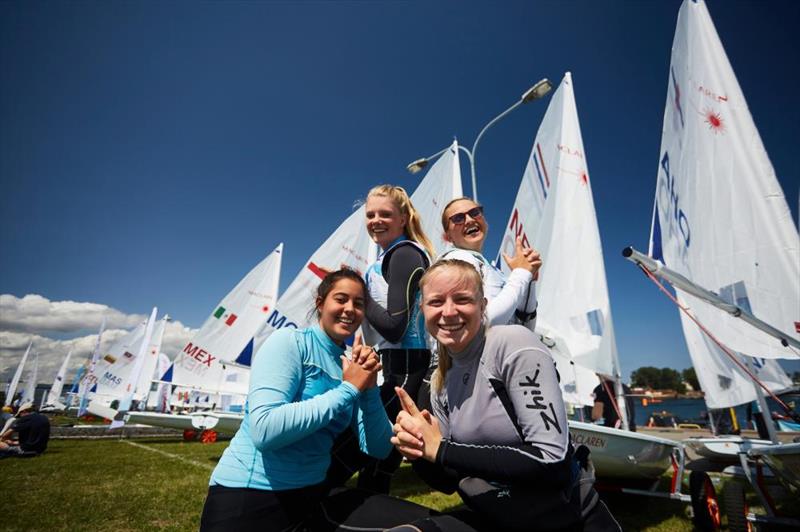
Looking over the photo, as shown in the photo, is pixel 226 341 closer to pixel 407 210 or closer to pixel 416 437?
pixel 407 210

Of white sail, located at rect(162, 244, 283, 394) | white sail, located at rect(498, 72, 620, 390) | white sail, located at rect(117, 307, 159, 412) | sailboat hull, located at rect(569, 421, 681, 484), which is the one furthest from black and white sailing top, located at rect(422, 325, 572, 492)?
white sail, located at rect(117, 307, 159, 412)

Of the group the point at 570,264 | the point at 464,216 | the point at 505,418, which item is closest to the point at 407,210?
the point at 464,216

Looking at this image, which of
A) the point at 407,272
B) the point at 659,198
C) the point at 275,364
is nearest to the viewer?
the point at 275,364

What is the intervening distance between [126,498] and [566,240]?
10342mm

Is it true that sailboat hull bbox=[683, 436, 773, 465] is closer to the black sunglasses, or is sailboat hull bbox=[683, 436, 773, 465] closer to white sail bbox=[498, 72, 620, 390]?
white sail bbox=[498, 72, 620, 390]

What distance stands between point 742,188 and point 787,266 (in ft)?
4.98

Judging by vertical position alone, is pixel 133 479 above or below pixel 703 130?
below

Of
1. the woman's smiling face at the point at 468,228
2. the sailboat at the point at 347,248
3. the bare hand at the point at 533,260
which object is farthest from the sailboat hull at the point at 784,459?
the sailboat at the point at 347,248

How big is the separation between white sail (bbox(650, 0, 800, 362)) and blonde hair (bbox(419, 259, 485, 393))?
589cm

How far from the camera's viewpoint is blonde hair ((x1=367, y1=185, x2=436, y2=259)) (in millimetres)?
2656

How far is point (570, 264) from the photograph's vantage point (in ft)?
30.0

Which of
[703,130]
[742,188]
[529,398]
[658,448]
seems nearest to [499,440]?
[529,398]

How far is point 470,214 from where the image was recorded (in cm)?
280

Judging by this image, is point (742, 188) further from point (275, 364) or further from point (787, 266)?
point (275, 364)
